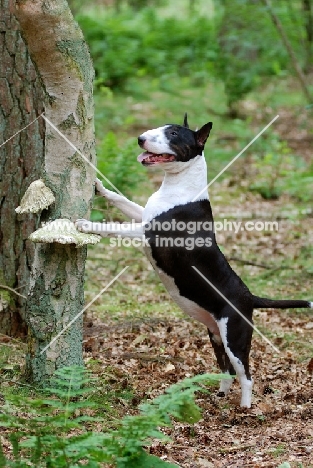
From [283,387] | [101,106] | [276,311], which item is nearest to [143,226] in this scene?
[283,387]

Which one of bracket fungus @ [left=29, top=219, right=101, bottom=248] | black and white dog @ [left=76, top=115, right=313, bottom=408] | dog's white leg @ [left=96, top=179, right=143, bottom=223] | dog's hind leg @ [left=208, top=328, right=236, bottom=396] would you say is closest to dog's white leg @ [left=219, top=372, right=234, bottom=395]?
dog's hind leg @ [left=208, top=328, right=236, bottom=396]

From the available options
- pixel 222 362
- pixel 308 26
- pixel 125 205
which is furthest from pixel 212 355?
pixel 308 26

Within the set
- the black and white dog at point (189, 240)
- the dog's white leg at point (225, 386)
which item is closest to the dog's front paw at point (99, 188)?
the black and white dog at point (189, 240)

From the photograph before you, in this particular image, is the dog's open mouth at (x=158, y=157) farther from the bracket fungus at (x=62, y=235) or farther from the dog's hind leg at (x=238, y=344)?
the dog's hind leg at (x=238, y=344)

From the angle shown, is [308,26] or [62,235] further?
[308,26]

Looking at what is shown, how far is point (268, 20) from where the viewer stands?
1451cm

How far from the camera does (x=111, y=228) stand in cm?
517

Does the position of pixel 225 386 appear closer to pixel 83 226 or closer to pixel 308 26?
pixel 83 226

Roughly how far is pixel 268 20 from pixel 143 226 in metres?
10.3

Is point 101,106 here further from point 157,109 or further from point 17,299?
point 17,299

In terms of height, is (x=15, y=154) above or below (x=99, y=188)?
above

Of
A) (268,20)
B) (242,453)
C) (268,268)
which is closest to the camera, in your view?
(242,453)

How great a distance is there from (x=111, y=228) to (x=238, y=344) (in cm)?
142

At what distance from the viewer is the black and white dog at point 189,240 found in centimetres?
543
